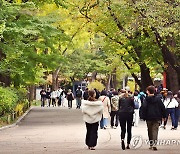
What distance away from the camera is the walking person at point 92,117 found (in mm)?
13555

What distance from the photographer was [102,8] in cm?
3219

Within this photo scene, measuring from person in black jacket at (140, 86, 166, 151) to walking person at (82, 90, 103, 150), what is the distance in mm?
1251

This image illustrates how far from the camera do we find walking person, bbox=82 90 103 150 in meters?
13.6

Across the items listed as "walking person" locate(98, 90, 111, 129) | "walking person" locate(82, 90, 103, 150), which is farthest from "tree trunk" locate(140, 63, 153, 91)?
A: "walking person" locate(82, 90, 103, 150)

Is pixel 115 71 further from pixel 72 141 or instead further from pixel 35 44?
pixel 72 141

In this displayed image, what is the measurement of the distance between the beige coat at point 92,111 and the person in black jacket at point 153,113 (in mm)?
1216

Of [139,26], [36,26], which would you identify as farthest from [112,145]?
[139,26]

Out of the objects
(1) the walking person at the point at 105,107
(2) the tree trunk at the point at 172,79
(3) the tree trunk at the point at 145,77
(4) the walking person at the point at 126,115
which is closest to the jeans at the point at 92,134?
(4) the walking person at the point at 126,115

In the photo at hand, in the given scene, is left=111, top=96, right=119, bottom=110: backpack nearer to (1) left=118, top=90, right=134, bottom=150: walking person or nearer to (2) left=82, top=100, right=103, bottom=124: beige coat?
(1) left=118, top=90, right=134, bottom=150: walking person

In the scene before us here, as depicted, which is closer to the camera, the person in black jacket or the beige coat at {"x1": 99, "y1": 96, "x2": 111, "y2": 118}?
the person in black jacket

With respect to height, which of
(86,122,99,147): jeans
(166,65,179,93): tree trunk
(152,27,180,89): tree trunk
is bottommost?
(86,122,99,147): jeans

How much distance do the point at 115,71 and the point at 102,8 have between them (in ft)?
105

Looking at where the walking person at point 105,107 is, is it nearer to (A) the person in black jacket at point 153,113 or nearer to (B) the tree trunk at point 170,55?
(A) the person in black jacket at point 153,113

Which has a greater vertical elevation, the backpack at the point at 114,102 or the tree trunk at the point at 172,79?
the tree trunk at the point at 172,79
